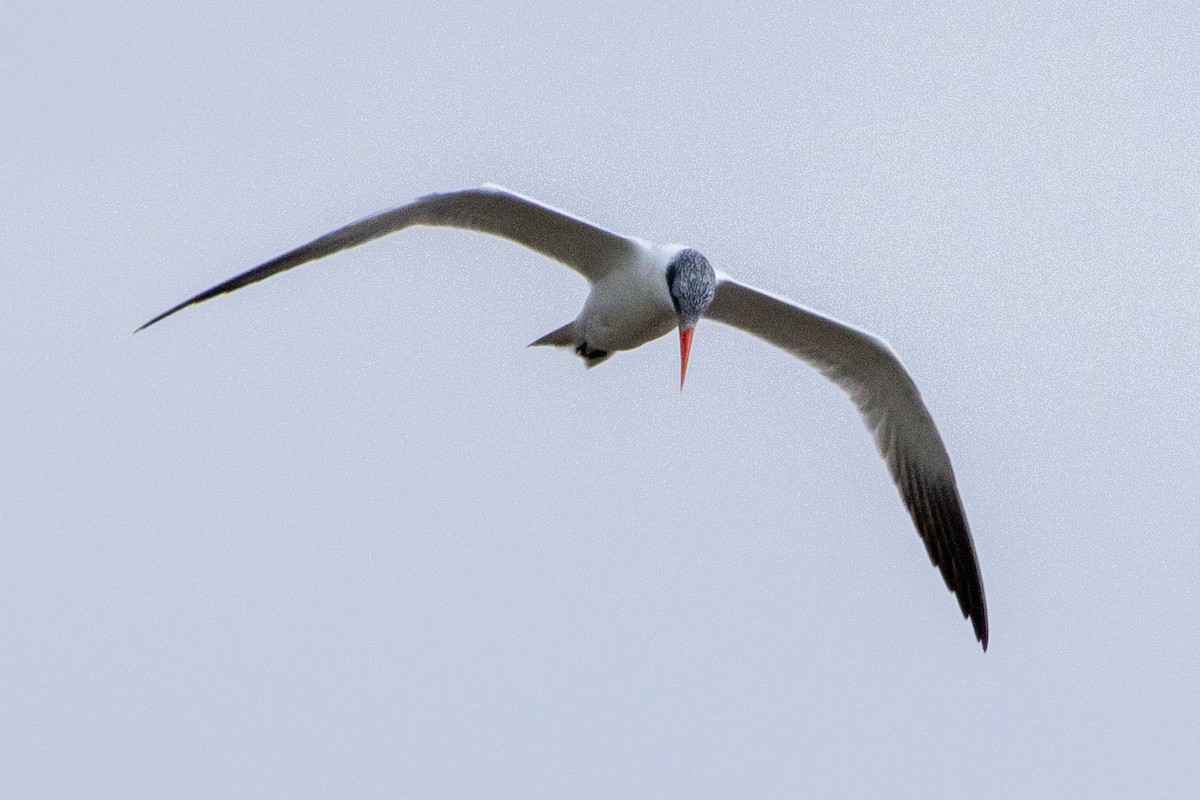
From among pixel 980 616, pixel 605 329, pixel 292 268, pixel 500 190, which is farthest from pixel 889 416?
pixel 292 268

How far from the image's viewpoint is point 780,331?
1275 centimetres

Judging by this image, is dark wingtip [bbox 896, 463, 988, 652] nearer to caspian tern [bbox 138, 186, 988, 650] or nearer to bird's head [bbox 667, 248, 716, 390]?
caspian tern [bbox 138, 186, 988, 650]

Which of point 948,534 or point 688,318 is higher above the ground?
point 688,318

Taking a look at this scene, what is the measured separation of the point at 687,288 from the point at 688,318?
0.62 ft

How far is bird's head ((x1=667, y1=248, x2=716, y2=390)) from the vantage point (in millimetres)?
11102

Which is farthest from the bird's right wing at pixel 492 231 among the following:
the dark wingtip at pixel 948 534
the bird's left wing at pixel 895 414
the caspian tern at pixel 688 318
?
the dark wingtip at pixel 948 534

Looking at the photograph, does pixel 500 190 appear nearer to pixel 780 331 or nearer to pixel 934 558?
pixel 780 331

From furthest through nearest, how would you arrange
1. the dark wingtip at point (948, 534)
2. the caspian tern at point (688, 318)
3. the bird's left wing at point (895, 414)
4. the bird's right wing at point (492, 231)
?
1. the dark wingtip at point (948, 534)
2. the bird's left wing at point (895, 414)
3. the caspian tern at point (688, 318)
4. the bird's right wing at point (492, 231)

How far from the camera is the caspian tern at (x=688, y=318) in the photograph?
11.0 meters

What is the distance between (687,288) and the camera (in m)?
11.1

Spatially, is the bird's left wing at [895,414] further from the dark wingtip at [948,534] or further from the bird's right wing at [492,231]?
the bird's right wing at [492,231]

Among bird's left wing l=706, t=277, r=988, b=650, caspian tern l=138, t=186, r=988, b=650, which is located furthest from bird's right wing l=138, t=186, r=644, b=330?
bird's left wing l=706, t=277, r=988, b=650

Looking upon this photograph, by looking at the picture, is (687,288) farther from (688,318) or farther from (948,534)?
(948,534)

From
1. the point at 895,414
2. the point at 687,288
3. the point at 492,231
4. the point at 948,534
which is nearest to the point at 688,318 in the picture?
the point at 687,288
